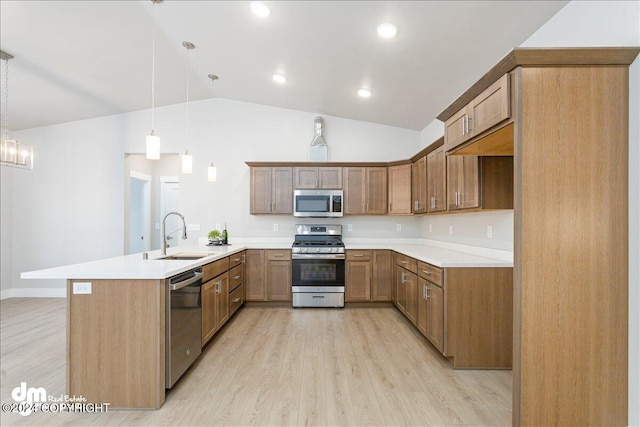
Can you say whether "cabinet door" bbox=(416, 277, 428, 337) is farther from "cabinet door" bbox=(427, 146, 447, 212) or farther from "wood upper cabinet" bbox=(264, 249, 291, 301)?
"wood upper cabinet" bbox=(264, 249, 291, 301)

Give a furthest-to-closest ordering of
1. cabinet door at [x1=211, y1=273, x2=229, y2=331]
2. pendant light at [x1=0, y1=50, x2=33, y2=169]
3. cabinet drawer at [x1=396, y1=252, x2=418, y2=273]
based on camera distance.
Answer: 1. cabinet drawer at [x1=396, y1=252, x2=418, y2=273]
2. pendant light at [x1=0, y1=50, x2=33, y2=169]
3. cabinet door at [x1=211, y1=273, x2=229, y2=331]

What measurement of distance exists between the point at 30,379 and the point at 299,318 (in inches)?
100

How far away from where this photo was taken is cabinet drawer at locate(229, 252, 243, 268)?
384cm

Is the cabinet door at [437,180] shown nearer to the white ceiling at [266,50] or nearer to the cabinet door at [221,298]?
Answer: the white ceiling at [266,50]

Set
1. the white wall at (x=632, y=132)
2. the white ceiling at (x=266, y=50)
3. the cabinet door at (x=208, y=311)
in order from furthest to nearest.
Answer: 1. the cabinet door at (x=208, y=311)
2. the white ceiling at (x=266, y=50)
3. the white wall at (x=632, y=132)

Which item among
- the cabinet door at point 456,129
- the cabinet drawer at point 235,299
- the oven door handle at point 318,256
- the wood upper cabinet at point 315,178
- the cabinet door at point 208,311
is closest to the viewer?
the cabinet door at point 456,129

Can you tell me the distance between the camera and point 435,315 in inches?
113

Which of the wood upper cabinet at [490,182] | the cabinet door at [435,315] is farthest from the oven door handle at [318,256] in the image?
the wood upper cabinet at [490,182]

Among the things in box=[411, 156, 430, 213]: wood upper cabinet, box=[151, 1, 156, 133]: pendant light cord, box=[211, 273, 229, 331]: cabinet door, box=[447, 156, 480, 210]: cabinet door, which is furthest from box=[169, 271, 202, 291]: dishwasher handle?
box=[411, 156, 430, 213]: wood upper cabinet

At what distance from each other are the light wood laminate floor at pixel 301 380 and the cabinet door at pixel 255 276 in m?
0.75

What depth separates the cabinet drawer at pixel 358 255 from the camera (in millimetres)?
4508

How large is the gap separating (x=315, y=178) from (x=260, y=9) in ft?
8.26

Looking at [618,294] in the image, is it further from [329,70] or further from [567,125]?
[329,70]

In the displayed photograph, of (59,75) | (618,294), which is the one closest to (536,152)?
(618,294)
